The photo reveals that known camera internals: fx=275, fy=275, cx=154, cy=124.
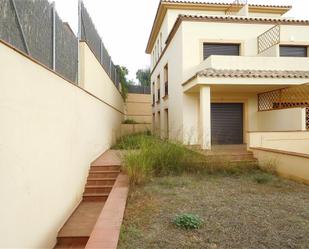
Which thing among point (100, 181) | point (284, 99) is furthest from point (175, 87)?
point (100, 181)

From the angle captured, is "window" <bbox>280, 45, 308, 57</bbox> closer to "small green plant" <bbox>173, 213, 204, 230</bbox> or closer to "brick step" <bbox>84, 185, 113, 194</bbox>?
"brick step" <bbox>84, 185, 113, 194</bbox>

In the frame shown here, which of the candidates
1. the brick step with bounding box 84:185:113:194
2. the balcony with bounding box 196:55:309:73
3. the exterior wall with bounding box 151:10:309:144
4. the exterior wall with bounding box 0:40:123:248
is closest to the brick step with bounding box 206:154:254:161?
the exterior wall with bounding box 151:10:309:144

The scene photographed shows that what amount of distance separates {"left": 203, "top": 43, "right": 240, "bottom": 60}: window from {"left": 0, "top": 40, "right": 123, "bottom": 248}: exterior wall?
741cm

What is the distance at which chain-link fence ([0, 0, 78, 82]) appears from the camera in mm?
3625

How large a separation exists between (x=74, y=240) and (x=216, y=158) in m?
4.51

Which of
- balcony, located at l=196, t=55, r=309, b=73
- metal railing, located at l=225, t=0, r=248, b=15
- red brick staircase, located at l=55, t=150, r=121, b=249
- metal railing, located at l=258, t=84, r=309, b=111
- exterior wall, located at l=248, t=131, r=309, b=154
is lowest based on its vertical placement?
red brick staircase, located at l=55, t=150, r=121, b=249

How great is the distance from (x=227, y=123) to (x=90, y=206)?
7.77m

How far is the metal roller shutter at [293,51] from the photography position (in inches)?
495

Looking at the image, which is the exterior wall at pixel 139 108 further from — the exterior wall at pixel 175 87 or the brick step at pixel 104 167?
the brick step at pixel 104 167

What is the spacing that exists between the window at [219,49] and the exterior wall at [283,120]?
A: 9.93 ft

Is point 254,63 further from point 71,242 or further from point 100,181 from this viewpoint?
point 71,242

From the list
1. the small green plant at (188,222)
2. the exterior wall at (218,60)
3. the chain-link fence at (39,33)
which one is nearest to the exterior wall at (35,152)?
the chain-link fence at (39,33)

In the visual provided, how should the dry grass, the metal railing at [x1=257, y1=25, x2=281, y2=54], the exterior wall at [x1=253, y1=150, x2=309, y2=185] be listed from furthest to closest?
the metal railing at [x1=257, y1=25, x2=281, y2=54]
the exterior wall at [x1=253, y1=150, x2=309, y2=185]
the dry grass

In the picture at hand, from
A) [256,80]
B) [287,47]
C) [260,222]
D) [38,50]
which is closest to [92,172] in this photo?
[38,50]
